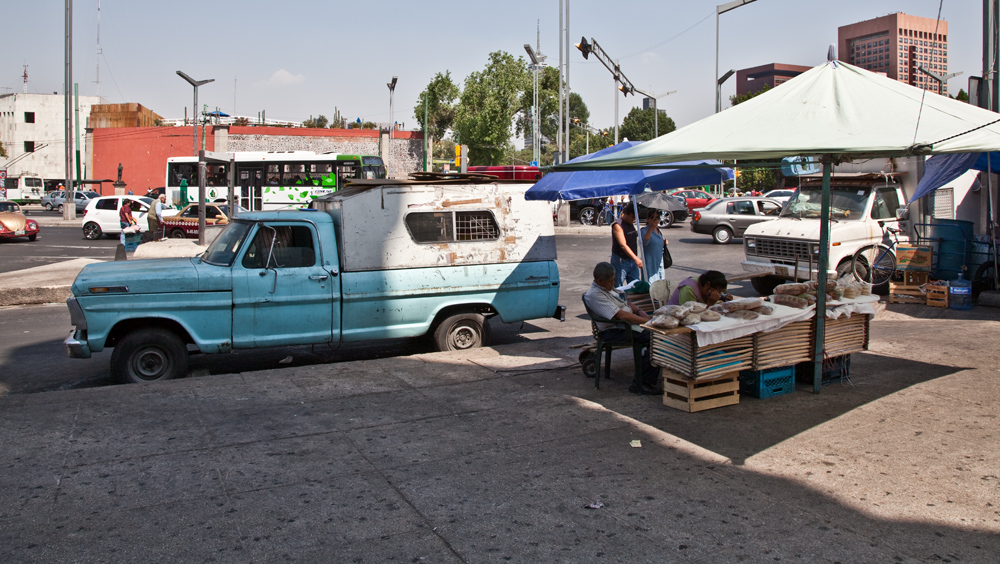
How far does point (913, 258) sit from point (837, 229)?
1250mm

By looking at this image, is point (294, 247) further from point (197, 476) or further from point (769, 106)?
point (769, 106)

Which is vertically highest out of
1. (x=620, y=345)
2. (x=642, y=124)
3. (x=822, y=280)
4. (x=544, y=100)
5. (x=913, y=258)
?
(x=642, y=124)

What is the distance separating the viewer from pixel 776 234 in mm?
12773

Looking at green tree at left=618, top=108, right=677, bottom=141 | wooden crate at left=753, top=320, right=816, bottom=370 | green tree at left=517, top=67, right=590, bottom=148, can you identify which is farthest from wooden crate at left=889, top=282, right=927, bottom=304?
green tree at left=618, top=108, right=677, bottom=141

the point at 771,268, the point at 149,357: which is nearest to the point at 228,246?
the point at 149,357

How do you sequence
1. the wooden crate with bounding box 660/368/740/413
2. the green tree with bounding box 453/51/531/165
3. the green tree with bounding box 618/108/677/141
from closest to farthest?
1. the wooden crate with bounding box 660/368/740/413
2. the green tree with bounding box 453/51/531/165
3. the green tree with bounding box 618/108/677/141

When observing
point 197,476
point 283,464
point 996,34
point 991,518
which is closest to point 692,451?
point 991,518

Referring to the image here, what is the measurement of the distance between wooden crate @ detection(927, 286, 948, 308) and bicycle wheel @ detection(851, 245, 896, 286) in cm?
114

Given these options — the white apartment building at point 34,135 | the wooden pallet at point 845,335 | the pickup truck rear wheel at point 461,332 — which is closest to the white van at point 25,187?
the white apartment building at point 34,135

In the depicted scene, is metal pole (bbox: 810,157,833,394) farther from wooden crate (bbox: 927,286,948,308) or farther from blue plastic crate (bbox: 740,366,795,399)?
wooden crate (bbox: 927,286,948,308)

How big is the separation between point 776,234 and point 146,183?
183ft

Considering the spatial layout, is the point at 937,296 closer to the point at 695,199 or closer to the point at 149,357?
the point at 149,357

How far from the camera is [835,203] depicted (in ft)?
42.6

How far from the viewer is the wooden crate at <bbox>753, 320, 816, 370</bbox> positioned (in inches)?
245
